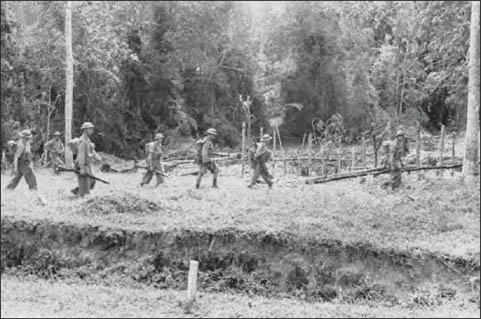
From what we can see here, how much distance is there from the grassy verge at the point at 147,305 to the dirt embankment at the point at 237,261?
62 cm

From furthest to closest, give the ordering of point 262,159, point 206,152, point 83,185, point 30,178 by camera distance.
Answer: point 262,159
point 206,152
point 83,185
point 30,178

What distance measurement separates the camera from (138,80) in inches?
907

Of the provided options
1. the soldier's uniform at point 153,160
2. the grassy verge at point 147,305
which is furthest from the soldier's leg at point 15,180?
the soldier's uniform at point 153,160

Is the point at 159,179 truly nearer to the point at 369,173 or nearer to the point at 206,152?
the point at 206,152

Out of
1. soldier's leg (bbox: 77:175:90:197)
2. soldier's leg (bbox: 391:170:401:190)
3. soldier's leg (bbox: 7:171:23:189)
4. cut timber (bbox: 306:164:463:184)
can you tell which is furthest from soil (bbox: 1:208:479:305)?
cut timber (bbox: 306:164:463:184)

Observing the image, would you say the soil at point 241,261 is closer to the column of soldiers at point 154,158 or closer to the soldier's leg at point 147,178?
the column of soldiers at point 154,158

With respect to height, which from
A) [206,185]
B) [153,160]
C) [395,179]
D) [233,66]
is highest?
[233,66]

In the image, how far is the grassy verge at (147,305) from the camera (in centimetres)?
712

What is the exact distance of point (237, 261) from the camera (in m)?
9.62

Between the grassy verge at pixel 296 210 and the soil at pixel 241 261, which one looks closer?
the soil at pixel 241 261

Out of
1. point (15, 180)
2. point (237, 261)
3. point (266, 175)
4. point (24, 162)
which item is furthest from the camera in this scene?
point (266, 175)

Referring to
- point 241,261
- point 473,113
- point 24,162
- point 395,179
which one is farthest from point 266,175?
point 24,162

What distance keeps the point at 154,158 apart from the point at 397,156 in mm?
5117

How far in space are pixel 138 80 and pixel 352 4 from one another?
8.47 meters
